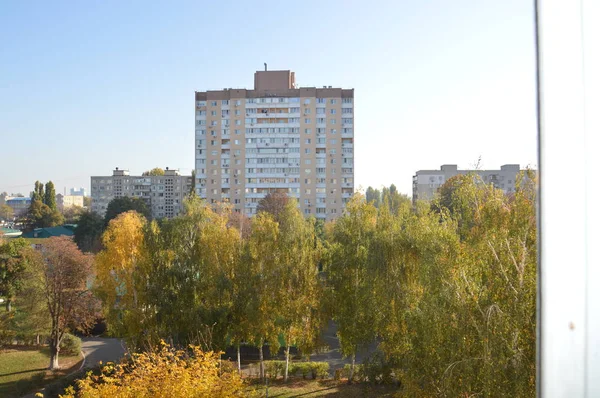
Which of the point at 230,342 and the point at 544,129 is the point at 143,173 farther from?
the point at 544,129

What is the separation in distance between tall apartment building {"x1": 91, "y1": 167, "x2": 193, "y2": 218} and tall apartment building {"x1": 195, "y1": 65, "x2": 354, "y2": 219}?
10.0m

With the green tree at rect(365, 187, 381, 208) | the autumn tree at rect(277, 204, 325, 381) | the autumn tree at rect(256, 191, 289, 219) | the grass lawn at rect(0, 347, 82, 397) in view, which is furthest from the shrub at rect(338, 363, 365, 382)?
the autumn tree at rect(256, 191, 289, 219)

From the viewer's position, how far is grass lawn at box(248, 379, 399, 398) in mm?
6359

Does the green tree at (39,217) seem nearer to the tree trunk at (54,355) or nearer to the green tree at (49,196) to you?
the green tree at (49,196)

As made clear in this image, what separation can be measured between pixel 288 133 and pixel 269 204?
4051mm

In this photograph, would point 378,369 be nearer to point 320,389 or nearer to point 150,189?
point 320,389

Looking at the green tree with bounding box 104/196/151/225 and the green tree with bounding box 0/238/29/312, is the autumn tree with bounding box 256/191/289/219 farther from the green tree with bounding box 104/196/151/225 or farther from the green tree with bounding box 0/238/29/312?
the green tree with bounding box 0/238/29/312

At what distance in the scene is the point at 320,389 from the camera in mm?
6898

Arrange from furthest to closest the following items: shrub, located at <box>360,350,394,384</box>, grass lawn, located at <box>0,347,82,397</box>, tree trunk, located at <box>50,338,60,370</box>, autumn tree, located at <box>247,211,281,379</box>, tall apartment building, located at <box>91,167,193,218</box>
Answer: tall apartment building, located at <box>91,167,193,218</box>
tree trunk, located at <box>50,338,60,370</box>
grass lawn, located at <box>0,347,82,397</box>
autumn tree, located at <box>247,211,281,379</box>
shrub, located at <box>360,350,394,384</box>

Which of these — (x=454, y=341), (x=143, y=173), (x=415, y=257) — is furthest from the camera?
(x=143, y=173)

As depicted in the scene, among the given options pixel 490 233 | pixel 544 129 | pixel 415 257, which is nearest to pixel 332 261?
pixel 415 257

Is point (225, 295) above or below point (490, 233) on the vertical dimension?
below

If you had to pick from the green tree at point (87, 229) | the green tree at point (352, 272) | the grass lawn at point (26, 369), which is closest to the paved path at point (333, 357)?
the green tree at point (352, 272)

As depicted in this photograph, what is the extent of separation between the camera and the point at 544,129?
0.62 m
